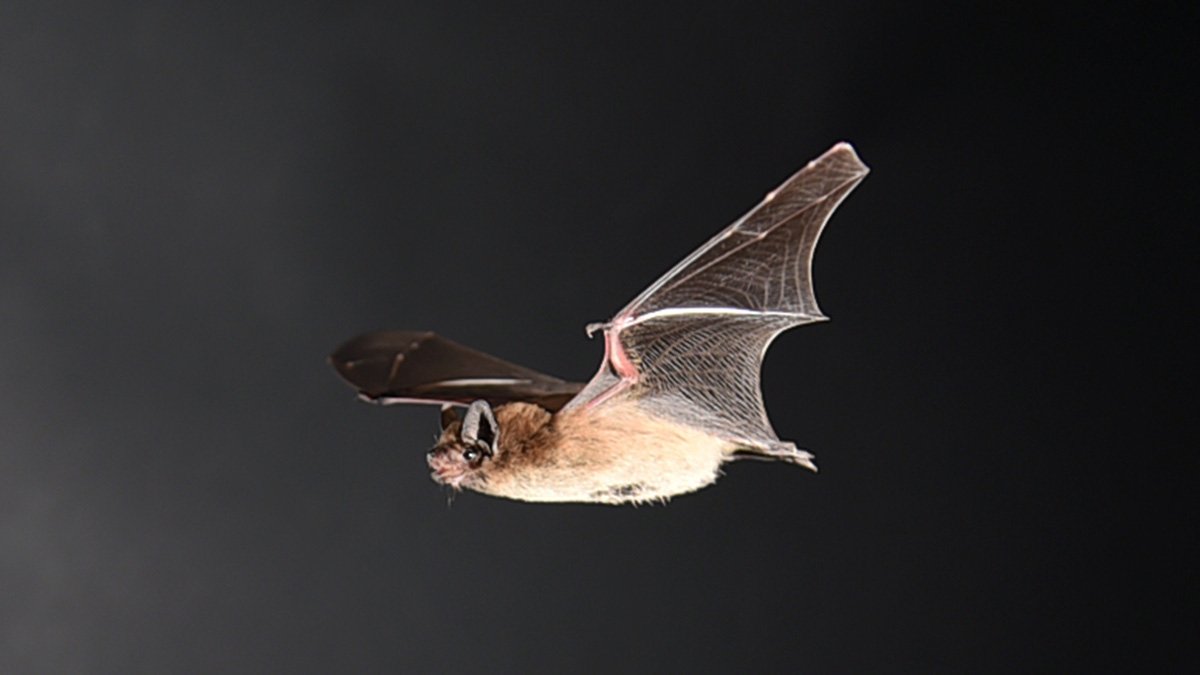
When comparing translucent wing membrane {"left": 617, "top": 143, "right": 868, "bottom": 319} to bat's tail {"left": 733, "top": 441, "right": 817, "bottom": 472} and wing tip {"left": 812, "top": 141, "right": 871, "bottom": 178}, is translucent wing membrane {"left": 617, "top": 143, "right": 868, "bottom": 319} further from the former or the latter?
bat's tail {"left": 733, "top": 441, "right": 817, "bottom": 472}

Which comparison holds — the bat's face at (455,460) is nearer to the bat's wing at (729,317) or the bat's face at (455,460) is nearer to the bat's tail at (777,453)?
the bat's wing at (729,317)

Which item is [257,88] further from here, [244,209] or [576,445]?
[576,445]

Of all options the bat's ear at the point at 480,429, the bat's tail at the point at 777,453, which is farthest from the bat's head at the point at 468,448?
the bat's tail at the point at 777,453

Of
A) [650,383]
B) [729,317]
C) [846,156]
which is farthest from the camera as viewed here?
[729,317]

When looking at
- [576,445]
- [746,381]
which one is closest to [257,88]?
[746,381]

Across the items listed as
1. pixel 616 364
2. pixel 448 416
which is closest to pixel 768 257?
pixel 616 364

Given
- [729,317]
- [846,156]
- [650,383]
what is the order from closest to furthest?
[846,156] → [650,383] → [729,317]

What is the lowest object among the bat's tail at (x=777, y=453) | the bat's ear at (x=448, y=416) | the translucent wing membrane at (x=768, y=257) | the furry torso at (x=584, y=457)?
the bat's tail at (x=777, y=453)

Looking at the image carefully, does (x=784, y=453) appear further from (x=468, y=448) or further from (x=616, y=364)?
(x=468, y=448)

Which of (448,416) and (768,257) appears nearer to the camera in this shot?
(448,416)
